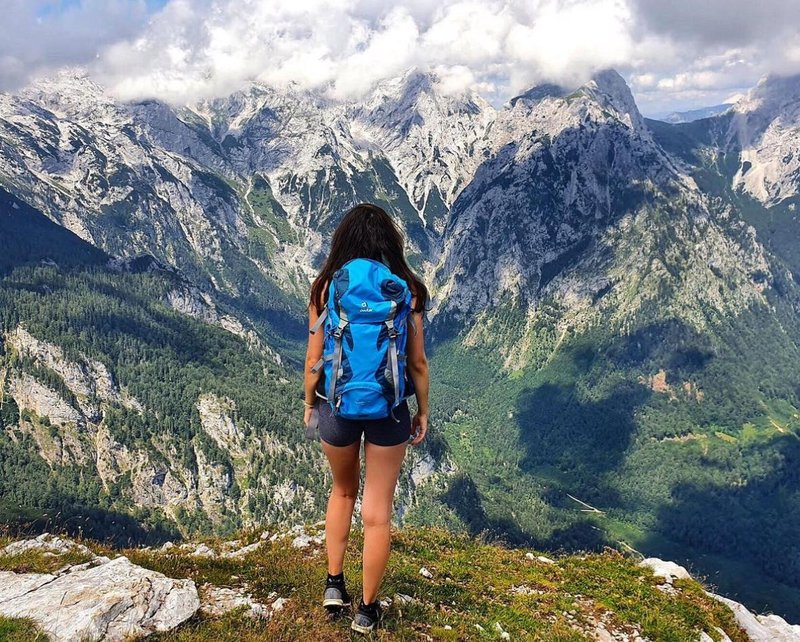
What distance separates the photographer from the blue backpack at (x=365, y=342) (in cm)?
873

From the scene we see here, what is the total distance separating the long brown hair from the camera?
31.3 ft

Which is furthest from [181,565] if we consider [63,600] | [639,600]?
[639,600]

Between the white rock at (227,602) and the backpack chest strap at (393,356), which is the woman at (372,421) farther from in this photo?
the white rock at (227,602)

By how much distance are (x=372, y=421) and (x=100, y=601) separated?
23.5ft

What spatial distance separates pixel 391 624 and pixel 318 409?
5.46 m

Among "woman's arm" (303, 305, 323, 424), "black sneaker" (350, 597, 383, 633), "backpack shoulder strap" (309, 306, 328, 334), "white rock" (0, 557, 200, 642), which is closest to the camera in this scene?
"backpack shoulder strap" (309, 306, 328, 334)

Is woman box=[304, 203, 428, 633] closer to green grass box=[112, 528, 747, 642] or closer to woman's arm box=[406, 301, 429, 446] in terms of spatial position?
woman's arm box=[406, 301, 429, 446]

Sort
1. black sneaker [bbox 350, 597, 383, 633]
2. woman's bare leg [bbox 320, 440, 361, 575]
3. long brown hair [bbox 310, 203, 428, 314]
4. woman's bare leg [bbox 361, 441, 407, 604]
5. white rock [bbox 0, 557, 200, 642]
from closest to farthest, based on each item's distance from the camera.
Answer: long brown hair [bbox 310, 203, 428, 314] → woman's bare leg [bbox 361, 441, 407, 604] → white rock [bbox 0, 557, 200, 642] → black sneaker [bbox 350, 597, 383, 633] → woman's bare leg [bbox 320, 440, 361, 575]

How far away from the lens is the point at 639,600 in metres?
16.2

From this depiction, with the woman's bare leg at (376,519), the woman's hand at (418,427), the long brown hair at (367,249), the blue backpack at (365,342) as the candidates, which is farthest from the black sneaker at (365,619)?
the long brown hair at (367,249)

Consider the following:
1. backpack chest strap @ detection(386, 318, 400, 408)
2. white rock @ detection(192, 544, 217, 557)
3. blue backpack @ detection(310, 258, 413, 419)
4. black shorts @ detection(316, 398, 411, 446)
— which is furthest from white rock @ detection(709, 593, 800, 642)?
white rock @ detection(192, 544, 217, 557)

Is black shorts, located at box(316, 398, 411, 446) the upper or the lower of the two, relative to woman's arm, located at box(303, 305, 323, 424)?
lower

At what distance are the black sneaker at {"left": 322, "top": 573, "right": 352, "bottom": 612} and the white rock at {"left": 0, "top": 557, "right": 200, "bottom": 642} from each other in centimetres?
298

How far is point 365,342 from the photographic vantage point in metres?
8.73
